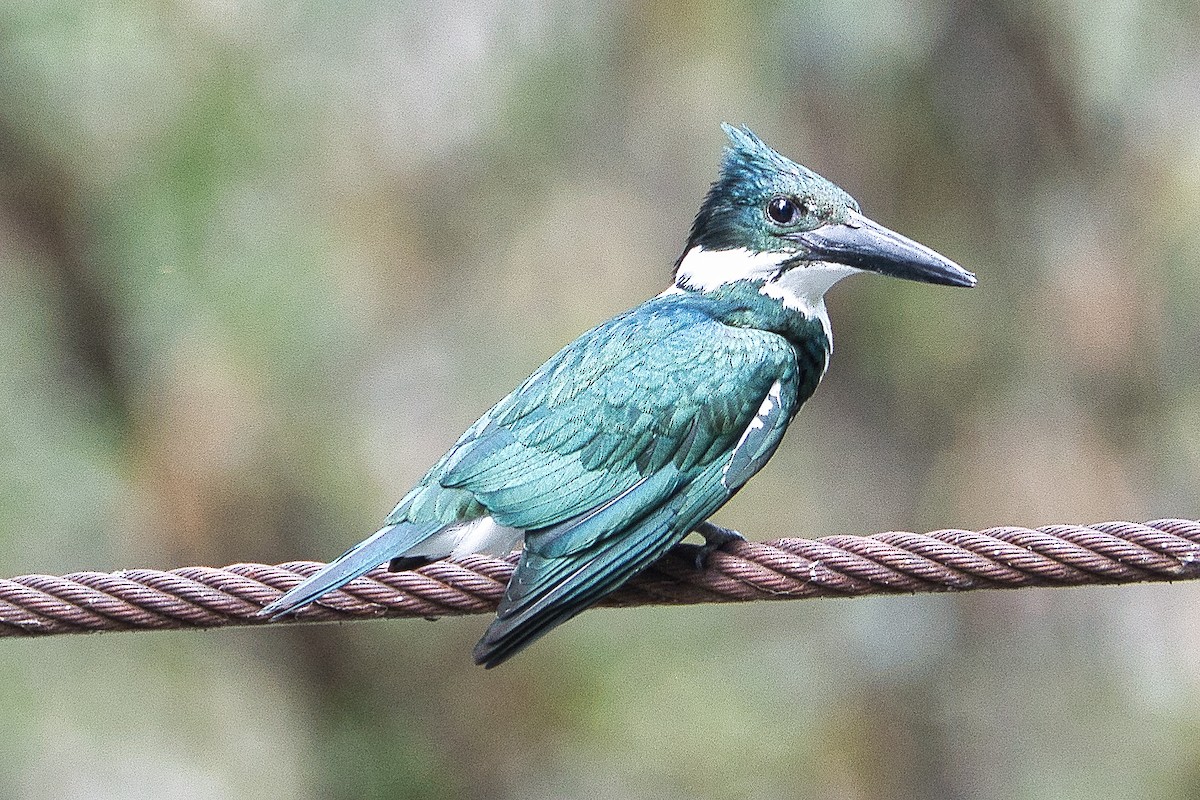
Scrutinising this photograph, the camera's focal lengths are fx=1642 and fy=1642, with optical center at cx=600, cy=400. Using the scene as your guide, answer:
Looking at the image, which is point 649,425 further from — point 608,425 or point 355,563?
point 355,563

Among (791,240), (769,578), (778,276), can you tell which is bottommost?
(769,578)

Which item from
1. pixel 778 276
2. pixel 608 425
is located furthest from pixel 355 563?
pixel 778 276

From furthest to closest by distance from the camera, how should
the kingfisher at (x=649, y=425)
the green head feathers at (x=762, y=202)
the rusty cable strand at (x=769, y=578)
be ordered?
the green head feathers at (x=762, y=202) → the kingfisher at (x=649, y=425) → the rusty cable strand at (x=769, y=578)

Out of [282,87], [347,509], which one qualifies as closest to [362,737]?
[347,509]

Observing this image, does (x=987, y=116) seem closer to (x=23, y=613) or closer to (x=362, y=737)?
(x=362, y=737)

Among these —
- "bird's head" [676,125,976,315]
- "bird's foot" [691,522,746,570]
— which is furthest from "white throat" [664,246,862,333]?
"bird's foot" [691,522,746,570]

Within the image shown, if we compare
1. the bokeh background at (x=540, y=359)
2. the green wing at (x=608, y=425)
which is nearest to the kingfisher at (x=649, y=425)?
the green wing at (x=608, y=425)

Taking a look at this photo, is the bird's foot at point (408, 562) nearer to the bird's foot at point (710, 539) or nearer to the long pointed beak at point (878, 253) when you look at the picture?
the bird's foot at point (710, 539)
